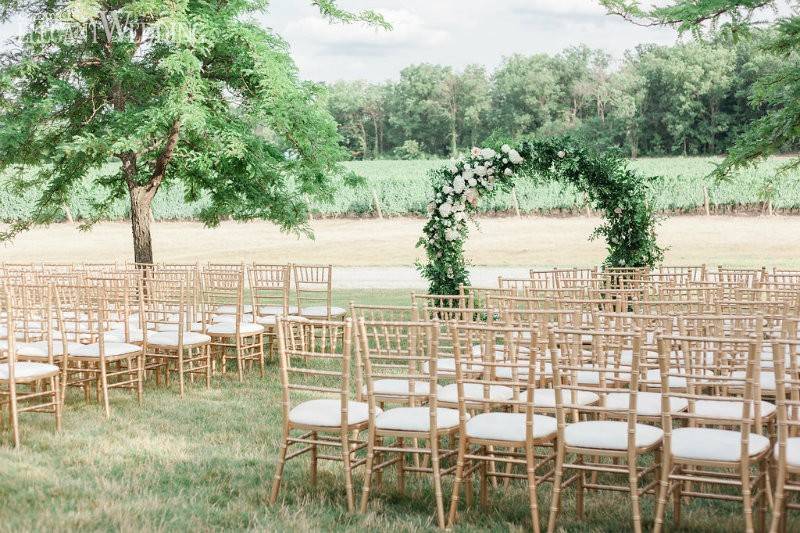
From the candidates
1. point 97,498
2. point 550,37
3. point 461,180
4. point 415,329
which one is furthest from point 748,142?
point 550,37

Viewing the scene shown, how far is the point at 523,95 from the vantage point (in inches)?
1992

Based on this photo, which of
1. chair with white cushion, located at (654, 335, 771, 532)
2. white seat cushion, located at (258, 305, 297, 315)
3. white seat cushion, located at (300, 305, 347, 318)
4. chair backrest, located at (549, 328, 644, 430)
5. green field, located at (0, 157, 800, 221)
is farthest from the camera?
green field, located at (0, 157, 800, 221)

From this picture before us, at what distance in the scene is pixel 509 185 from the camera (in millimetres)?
13266

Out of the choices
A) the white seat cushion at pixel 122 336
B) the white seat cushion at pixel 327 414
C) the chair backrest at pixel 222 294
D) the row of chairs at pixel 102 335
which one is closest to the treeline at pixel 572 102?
the row of chairs at pixel 102 335

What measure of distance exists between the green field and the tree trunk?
60.3 feet

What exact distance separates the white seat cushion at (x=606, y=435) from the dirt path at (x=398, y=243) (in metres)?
18.6

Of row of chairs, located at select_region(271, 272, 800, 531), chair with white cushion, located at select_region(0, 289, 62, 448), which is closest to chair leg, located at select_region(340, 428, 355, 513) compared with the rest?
row of chairs, located at select_region(271, 272, 800, 531)

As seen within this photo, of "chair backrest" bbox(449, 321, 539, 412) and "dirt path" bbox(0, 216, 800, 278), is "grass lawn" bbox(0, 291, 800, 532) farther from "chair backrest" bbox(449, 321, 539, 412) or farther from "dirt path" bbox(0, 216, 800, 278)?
"dirt path" bbox(0, 216, 800, 278)

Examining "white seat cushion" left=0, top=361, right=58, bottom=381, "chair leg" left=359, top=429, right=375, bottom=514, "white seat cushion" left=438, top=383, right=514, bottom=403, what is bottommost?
Result: "chair leg" left=359, top=429, right=375, bottom=514

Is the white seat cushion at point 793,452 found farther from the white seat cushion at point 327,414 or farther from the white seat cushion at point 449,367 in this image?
the white seat cushion at point 327,414

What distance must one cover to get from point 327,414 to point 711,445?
7.03ft

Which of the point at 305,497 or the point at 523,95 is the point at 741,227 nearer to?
the point at 523,95

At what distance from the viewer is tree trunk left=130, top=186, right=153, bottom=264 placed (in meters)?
15.0

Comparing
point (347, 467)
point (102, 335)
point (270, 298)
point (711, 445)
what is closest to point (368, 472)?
point (347, 467)
